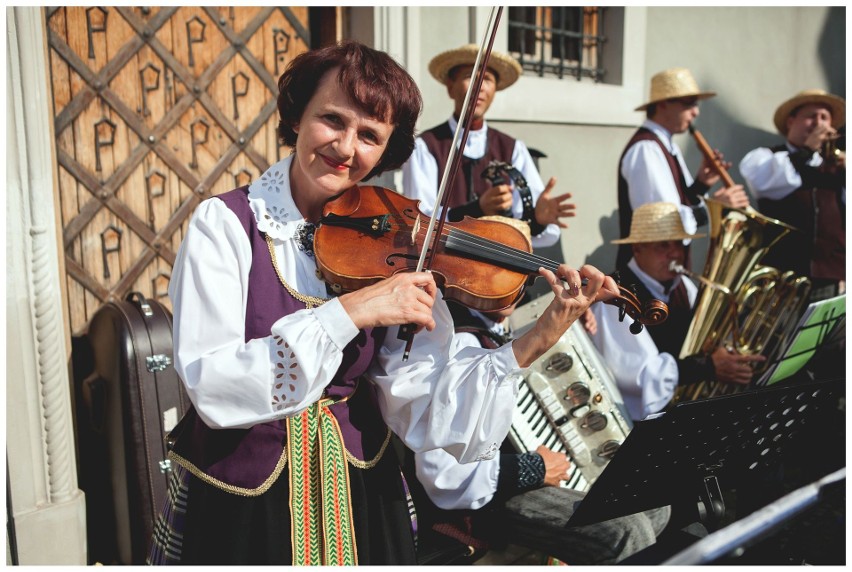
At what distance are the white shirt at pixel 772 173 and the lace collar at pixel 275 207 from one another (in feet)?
14.8

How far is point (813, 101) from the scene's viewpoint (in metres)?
5.61

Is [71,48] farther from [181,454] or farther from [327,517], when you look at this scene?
[327,517]

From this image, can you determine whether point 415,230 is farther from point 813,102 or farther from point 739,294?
point 813,102

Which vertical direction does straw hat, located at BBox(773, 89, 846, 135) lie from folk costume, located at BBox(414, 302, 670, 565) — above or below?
above

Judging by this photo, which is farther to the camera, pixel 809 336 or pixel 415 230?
pixel 809 336

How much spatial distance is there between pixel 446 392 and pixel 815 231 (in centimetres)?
435

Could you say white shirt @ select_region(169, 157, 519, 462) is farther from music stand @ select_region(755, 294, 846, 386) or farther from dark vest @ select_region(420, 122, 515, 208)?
dark vest @ select_region(420, 122, 515, 208)

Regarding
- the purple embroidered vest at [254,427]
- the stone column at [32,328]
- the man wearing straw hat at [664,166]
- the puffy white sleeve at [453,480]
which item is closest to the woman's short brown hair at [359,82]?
the purple embroidered vest at [254,427]

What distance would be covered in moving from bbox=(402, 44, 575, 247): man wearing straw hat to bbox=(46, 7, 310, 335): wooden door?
2.66 feet

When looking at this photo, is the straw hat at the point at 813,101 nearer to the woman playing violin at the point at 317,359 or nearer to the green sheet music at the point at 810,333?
the green sheet music at the point at 810,333

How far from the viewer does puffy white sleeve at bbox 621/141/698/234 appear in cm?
432

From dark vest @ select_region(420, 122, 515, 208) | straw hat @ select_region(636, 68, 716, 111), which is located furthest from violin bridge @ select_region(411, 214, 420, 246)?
straw hat @ select_region(636, 68, 716, 111)

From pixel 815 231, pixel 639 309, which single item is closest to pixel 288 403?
pixel 639 309

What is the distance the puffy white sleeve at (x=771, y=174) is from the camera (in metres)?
5.27
